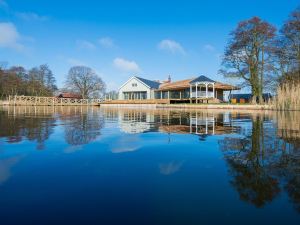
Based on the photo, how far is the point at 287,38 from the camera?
3020cm

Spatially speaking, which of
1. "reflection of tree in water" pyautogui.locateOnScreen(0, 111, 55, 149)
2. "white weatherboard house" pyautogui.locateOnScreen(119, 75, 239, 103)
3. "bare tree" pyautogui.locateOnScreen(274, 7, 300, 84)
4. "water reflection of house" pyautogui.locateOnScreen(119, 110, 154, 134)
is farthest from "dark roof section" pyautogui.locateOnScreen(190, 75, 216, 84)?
"reflection of tree in water" pyautogui.locateOnScreen(0, 111, 55, 149)

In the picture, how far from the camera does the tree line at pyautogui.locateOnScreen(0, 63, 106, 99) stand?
61.1m

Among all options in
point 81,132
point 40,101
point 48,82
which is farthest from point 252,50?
point 48,82

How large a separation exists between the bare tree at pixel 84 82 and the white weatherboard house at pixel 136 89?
693 inches

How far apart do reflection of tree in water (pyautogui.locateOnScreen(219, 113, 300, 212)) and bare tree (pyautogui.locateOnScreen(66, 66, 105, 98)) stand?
2454 inches

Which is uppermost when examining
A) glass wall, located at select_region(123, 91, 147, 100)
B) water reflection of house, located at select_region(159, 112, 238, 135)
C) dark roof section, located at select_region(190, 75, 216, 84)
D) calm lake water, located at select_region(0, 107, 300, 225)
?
dark roof section, located at select_region(190, 75, 216, 84)

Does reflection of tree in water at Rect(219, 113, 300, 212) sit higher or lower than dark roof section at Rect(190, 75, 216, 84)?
lower

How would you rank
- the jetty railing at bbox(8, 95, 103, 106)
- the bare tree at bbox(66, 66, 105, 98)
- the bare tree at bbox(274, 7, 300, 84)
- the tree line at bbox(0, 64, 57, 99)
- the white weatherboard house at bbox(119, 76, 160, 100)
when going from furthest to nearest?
the bare tree at bbox(66, 66, 105, 98) < the tree line at bbox(0, 64, 57, 99) < the white weatherboard house at bbox(119, 76, 160, 100) < the jetty railing at bbox(8, 95, 103, 106) < the bare tree at bbox(274, 7, 300, 84)

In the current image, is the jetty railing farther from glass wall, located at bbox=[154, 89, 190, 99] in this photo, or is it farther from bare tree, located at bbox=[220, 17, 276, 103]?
bare tree, located at bbox=[220, 17, 276, 103]

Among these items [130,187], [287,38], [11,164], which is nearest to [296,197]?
[130,187]

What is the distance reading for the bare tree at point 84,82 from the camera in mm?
63969

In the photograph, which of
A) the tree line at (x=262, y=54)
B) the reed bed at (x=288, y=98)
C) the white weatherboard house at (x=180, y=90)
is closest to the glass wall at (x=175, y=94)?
the white weatherboard house at (x=180, y=90)

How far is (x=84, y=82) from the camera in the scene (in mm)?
64812

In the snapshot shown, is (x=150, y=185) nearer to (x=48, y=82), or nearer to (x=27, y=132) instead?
(x=27, y=132)
